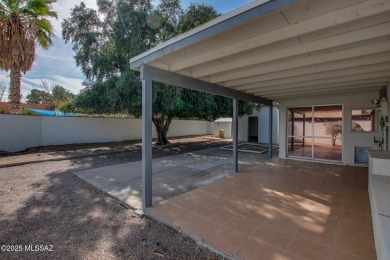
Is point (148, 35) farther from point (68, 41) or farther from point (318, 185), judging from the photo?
point (318, 185)

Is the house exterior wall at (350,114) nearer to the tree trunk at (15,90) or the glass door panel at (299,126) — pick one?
the glass door panel at (299,126)

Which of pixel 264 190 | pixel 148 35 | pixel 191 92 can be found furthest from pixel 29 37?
pixel 264 190

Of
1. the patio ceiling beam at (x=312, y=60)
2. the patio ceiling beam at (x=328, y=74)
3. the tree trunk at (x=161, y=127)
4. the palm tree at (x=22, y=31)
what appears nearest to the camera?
the patio ceiling beam at (x=312, y=60)

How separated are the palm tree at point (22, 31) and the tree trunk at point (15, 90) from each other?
0.07 m

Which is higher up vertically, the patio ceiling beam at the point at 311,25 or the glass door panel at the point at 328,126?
the patio ceiling beam at the point at 311,25

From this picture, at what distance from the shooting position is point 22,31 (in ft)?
25.6

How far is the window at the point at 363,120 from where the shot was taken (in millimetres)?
6418

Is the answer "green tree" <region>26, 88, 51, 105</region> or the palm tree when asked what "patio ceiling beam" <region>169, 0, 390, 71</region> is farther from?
"green tree" <region>26, 88, 51, 105</region>

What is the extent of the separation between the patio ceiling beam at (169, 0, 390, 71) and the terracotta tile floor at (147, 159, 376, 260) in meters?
2.55

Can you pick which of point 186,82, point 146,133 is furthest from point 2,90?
point 146,133

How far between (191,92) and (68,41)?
25.9 ft

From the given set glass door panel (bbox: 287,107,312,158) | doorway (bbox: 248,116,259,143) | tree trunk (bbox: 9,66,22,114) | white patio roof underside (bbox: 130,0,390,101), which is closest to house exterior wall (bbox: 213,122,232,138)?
doorway (bbox: 248,116,259,143)

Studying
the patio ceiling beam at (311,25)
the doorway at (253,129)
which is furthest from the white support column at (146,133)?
the doorway at (253,129)

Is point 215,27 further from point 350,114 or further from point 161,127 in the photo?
point 161,127
